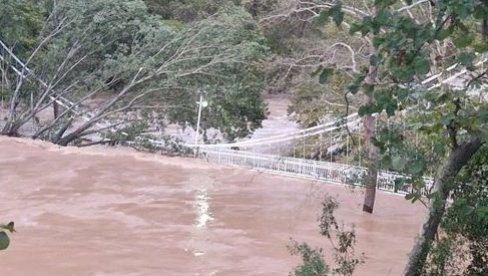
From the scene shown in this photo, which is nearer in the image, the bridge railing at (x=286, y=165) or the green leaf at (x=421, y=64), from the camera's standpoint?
the green leaf at (x=421, y=64)

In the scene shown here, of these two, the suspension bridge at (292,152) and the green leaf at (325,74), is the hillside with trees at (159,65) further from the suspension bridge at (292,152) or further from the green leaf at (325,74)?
the green leaf at (325,74)

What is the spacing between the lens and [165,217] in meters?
9.87

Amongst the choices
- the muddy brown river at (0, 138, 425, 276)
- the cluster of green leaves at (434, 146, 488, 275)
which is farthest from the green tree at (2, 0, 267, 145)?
the cluster of green leaves at (434, 146, 488, 275)

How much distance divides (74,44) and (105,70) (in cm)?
94

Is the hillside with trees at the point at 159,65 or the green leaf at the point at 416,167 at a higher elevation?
the hillside with trees at the point at 159,65

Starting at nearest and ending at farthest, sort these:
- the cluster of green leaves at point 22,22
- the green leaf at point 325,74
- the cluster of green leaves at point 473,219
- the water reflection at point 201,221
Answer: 1. the green leaf at point 325,74
2. the cluster of green leaves at point 473,219
3. the water reflection at point 201,221
4. the cluster of green leaves at point 22,22

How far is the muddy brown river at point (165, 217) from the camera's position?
7574mm

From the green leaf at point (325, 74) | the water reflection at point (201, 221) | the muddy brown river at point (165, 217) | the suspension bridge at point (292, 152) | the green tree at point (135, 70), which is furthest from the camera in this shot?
the green tree at point (135, 70)

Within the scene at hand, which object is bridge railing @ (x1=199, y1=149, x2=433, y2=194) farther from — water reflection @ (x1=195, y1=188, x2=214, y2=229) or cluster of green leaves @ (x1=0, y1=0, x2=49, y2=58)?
cluster of green leaves @ (x1=0, y1=0, x2=49, y2=58)

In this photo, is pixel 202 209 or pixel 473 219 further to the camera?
pixel 202 209

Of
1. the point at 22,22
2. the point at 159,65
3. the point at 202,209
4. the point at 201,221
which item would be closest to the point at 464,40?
the point at 201,221

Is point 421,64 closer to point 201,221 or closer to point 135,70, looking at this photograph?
point 201,221

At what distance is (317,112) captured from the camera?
46.9 ft

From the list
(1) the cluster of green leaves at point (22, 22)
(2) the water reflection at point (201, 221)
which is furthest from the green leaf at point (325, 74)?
(1) the cluster of green leaves at point (22, 22)
